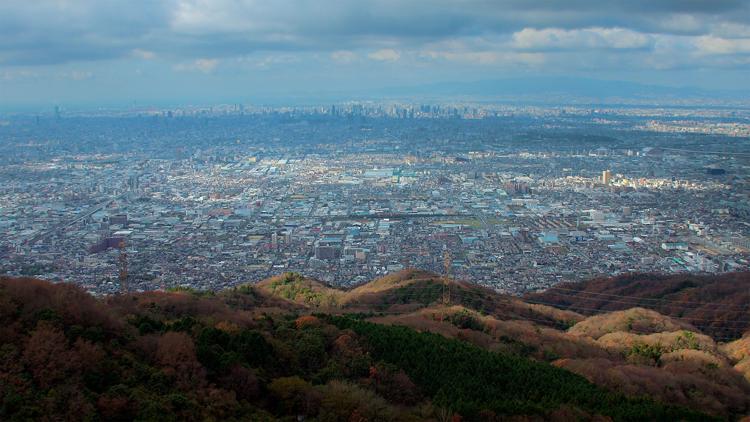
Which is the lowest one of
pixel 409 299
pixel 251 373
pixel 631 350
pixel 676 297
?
pixel 676 297

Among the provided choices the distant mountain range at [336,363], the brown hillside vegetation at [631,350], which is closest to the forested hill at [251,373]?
the distant mountain range at [336,363]

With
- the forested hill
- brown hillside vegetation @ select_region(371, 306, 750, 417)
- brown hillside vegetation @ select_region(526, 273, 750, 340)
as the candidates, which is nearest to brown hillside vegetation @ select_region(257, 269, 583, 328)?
brown hillside vegetation @ select_region(371, 306, 750, 417)

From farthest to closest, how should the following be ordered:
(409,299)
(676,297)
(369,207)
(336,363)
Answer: (369,207)
(676,297)
(409,299)
(336,363)

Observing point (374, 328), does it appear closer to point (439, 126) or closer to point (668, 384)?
point (668, 384)

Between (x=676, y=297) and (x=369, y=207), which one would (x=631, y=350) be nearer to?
(x=676, y=297)

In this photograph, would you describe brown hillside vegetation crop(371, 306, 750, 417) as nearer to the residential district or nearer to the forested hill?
the forested hill

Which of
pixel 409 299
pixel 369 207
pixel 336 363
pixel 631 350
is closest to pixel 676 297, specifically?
pixel 631 350

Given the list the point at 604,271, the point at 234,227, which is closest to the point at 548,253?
the point at 604,271
